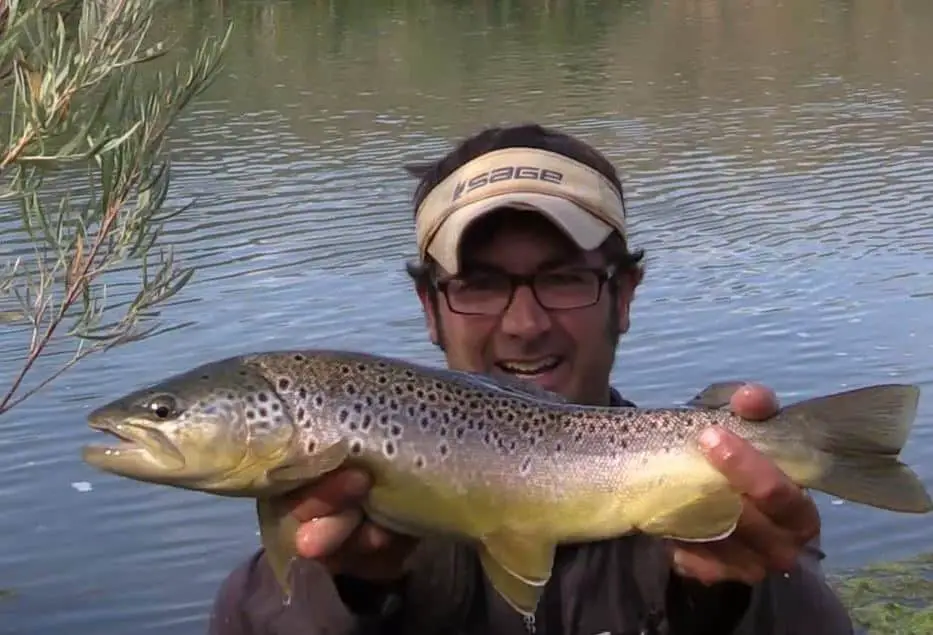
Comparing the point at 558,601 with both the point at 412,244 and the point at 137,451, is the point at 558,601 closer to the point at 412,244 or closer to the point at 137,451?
the point at 137,451

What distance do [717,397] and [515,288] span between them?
0.96 m

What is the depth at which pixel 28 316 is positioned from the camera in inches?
281

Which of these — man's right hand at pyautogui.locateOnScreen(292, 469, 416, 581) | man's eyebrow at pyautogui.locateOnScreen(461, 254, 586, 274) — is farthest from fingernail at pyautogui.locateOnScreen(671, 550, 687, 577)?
man's eyebrow at pyautogui.locateOnScreen(461, 254, 586, 274)

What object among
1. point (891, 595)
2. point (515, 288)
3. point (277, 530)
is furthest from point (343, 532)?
point (891, 595)

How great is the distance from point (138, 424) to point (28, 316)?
164 inches

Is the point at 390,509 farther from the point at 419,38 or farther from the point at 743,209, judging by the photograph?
the point at 419,38

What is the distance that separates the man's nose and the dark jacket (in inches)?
23.1

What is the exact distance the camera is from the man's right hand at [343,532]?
315cm

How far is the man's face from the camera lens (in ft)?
13.7

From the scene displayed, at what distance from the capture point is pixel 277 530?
327cm

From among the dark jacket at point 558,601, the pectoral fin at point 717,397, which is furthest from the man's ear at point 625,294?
the pectoral fin at point 717,397

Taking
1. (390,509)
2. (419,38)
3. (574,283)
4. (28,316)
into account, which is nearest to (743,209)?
(28,316)

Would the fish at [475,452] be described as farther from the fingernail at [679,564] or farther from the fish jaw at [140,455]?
the fingernail at [679,564]

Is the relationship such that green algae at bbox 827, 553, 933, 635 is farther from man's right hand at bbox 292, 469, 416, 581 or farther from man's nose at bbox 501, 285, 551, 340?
man's right hand at bbox 292, 469, 416, 581
